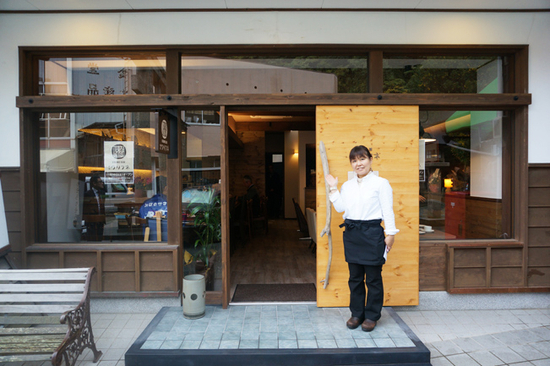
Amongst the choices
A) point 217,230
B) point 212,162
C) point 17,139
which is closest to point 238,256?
point 217,230

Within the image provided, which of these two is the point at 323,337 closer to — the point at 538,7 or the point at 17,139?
the point at 17,139

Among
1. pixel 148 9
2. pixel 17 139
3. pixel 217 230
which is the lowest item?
pixel 217 230

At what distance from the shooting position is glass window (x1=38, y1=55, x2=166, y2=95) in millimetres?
3775

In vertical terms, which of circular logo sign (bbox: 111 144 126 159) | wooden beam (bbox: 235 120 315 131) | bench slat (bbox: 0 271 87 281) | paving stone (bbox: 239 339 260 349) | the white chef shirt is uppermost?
wooden beam (bbox: 235 120 315 131)

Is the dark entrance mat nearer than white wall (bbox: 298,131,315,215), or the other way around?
the dark entrance mat

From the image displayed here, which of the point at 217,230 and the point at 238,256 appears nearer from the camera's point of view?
the point at 217,230

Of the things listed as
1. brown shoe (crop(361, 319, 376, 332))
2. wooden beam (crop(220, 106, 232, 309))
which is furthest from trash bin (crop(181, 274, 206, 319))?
brown shoe (crop(361, 319, 376, 332))

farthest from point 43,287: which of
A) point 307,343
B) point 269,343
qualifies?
A: point 307,343

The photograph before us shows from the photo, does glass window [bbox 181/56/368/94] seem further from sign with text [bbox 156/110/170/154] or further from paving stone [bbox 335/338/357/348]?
paving stone [bbox 335/338/357/348]

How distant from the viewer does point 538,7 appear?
3660mm

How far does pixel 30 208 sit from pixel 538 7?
623 centimetres

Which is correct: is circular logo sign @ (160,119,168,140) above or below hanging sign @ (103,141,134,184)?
above

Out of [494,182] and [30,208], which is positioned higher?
[494,182]

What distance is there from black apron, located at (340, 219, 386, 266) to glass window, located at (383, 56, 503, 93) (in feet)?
5.82
